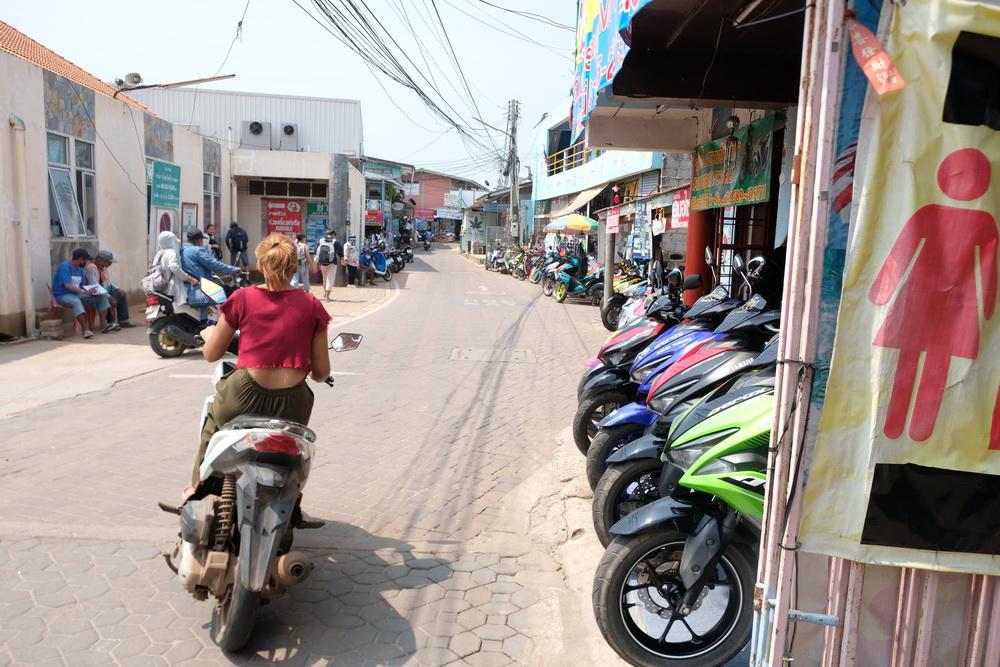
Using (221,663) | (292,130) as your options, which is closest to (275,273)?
(221,663)

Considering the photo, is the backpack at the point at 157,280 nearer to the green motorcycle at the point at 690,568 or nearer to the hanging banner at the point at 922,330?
the green motorcycle at the point at 690,568

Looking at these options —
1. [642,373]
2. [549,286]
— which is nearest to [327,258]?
[549,286]

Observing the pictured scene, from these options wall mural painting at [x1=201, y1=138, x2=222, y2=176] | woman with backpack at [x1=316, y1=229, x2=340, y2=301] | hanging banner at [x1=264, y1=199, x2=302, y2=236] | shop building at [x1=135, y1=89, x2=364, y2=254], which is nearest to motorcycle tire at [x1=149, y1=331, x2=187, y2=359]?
woman with backpack at [x1=316, y1=229, x2=340, y2=301]

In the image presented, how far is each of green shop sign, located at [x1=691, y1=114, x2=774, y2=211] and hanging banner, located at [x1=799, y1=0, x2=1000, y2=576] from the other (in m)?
5.63

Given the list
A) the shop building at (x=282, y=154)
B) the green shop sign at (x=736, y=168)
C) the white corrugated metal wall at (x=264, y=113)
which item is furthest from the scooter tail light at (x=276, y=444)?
the white corrugated metal wall at (x=264, y=113)

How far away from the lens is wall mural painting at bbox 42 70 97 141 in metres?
11.8

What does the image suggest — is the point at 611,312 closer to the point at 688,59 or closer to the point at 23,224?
the point at 688,59

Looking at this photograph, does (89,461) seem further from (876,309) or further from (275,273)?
(876,309)

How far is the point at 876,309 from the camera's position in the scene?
2.15m

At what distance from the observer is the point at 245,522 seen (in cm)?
304

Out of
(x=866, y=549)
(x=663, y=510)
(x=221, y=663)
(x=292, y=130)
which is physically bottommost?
(x=221, y=663)

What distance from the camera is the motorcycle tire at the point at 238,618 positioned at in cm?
305

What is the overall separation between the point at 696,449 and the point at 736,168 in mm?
5703

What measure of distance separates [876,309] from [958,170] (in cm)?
43
